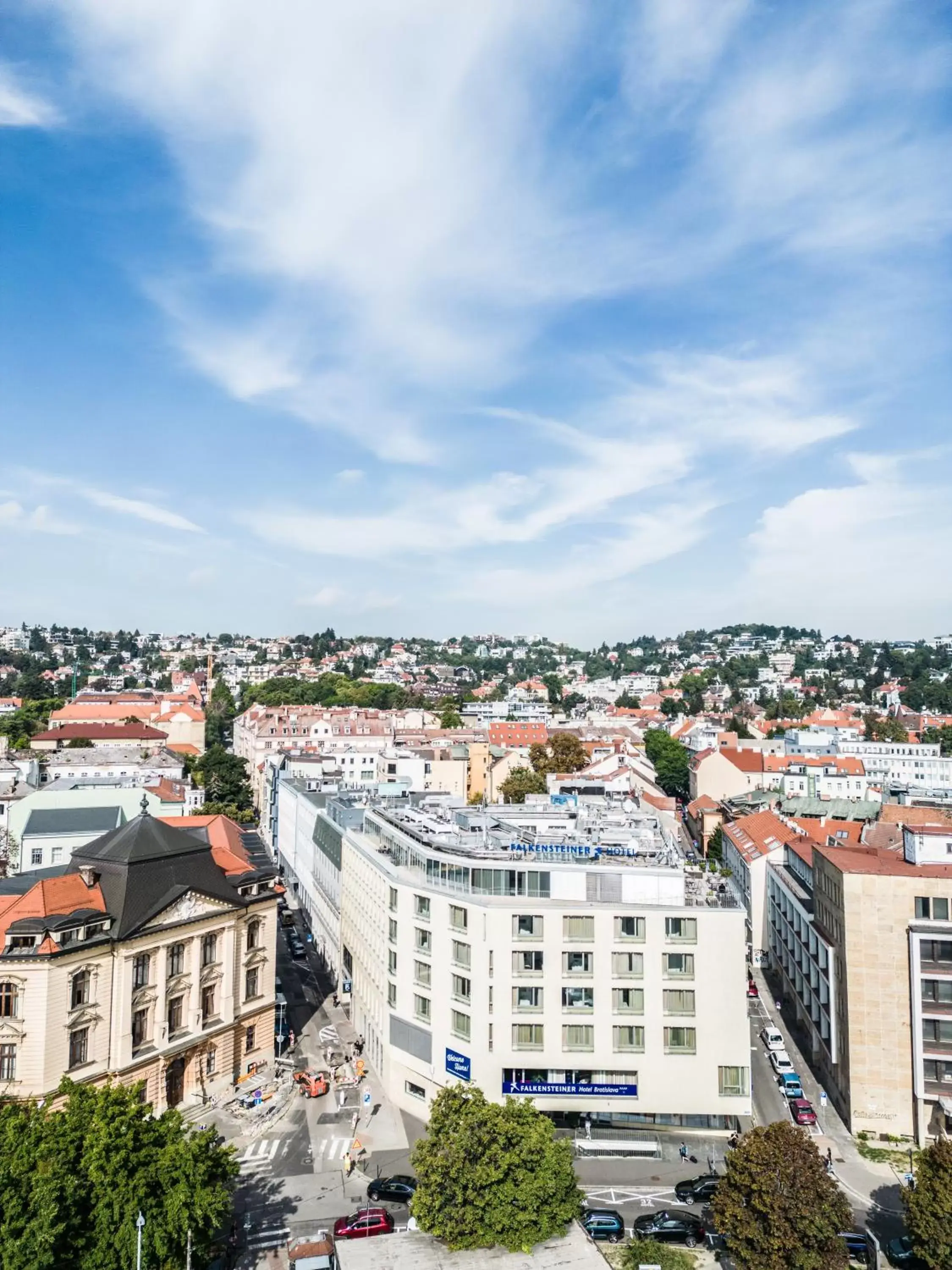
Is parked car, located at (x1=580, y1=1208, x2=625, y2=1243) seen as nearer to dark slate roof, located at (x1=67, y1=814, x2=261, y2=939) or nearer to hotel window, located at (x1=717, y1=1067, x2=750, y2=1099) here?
hotel window, located at (x1=717, y1=1067, x2=750, y2=1099)

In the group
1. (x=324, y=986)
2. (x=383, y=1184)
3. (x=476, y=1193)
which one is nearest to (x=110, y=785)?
(x=324, y=986)

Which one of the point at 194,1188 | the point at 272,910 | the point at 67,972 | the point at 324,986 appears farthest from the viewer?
the point at 324,986

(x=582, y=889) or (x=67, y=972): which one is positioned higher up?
(x=582, y=889)

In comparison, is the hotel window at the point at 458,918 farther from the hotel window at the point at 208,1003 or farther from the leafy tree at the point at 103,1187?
the leafy tree at the point at 103,1187

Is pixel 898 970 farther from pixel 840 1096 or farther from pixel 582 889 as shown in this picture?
pixel 582 889

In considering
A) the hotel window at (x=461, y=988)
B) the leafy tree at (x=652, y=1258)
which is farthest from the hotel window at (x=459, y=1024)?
the leafy tree at (x=652, y=1258)

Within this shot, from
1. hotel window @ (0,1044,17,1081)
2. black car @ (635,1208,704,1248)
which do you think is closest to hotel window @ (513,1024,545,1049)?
black car @ (635,1208,704,1248)
